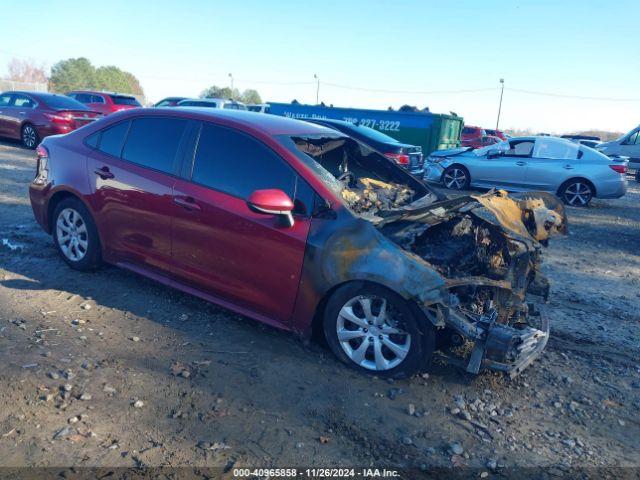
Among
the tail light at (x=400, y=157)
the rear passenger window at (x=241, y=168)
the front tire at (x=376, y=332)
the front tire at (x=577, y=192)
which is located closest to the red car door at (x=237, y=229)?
the rear passenger window at (x=241, y=168)

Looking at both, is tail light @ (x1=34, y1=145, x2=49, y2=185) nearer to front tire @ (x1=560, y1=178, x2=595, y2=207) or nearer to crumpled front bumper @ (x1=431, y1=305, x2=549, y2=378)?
crumpled front bumper @ (x1=431, y1=305, x2=549, y2=378)

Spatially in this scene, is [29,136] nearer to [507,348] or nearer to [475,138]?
[507,348]

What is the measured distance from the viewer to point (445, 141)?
663 inches

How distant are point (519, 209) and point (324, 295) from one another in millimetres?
2132

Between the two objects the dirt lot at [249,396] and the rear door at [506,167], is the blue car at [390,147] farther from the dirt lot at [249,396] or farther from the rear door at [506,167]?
the dirt lot at [249,396]

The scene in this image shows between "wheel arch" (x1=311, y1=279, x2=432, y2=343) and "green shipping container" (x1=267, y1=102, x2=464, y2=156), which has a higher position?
"green shipping container" (x1=267, y1=102, x2=464, y2=156)

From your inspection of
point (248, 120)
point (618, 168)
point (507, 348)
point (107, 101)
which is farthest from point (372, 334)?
point (107, 101)

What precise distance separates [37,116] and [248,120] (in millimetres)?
11390

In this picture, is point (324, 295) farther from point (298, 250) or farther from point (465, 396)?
point (465, 396)

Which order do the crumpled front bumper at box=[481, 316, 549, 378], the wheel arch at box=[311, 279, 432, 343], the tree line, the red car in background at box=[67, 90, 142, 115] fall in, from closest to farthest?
the crumpled front bumper at box=[481, 316, 549, 378] → the wheel arch at box=[311, 279, 432, 343] → the red car in background at box=[67, 90, 142, 115] → the tree line

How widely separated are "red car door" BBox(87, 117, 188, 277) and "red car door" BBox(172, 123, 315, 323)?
0.19 meters

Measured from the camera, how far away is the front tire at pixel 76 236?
15.8ft

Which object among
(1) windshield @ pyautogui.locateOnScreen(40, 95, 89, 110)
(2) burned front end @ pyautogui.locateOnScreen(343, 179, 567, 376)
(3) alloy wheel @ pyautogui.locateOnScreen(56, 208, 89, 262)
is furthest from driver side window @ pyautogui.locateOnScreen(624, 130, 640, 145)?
(3) alloy wheel @ pyautogui.locateOnScreen(56, 208, 89, 262)

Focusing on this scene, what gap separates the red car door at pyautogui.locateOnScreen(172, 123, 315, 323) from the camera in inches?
145
